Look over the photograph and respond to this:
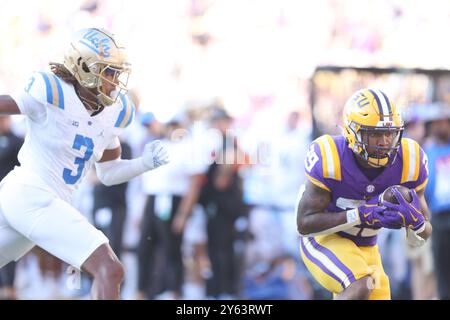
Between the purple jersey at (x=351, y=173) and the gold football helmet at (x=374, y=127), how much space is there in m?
0.07

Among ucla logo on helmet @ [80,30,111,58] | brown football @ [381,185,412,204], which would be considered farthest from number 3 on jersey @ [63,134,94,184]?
brown football @ [381,185,412,204]

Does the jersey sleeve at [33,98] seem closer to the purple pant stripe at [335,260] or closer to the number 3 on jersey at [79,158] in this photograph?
the number 3 on jersey at [79,158]

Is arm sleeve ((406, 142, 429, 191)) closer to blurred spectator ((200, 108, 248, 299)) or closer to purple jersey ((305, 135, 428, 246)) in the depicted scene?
purple jersey ((305, 135, 428, 246))

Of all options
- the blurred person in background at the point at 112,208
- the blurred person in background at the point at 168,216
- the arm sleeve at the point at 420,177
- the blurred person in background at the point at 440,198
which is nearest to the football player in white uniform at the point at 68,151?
the arm sleeve at the point at 420,177

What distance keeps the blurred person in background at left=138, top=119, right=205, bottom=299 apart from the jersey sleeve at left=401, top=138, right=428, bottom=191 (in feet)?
10.2

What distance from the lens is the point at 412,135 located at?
8281 mm

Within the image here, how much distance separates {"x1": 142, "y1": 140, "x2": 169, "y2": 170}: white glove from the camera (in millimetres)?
5371

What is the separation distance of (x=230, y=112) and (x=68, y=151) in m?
3.81

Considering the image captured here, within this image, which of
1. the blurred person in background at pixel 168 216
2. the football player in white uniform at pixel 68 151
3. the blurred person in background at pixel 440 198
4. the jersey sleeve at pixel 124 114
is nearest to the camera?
the football player in white uniform at pixel 68 151

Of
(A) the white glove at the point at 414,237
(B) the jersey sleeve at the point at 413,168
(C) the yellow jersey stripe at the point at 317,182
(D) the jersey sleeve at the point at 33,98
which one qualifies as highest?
(D) the jersey sleeve at the point at 33,98

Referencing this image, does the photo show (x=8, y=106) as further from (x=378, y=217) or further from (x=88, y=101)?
(x=378, y=217)

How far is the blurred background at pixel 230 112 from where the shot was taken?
8266mm
